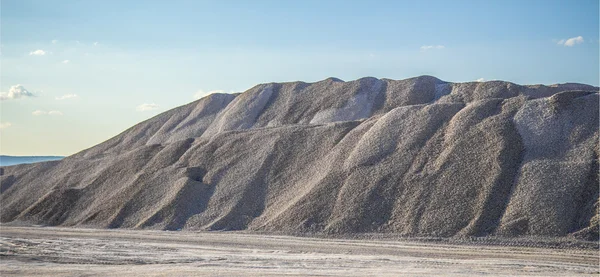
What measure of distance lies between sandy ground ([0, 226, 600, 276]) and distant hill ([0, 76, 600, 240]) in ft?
6.91

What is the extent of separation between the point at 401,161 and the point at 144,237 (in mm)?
13585

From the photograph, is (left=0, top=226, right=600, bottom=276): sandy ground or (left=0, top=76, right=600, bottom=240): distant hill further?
(left=0, top=76, right=600, bottom=240): distant hill

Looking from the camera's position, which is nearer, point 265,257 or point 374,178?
point 265,257

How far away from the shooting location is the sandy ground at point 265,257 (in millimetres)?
21125

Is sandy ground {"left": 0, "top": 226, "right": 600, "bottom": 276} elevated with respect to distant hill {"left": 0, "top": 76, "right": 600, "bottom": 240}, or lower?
lower

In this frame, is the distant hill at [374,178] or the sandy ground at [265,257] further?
the distant hill at [374,178]

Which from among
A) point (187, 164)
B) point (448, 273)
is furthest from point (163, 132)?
point (448, 273)

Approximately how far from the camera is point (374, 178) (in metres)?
33.3

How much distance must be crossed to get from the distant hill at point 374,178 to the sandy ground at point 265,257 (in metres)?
2.11

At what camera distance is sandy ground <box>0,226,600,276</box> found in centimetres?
2112

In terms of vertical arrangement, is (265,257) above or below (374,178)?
below

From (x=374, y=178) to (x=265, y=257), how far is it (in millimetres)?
10279

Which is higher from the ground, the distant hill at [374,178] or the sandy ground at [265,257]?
the distant hill at [374,178]

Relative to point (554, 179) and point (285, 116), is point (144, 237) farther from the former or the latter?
point (285, 116)
